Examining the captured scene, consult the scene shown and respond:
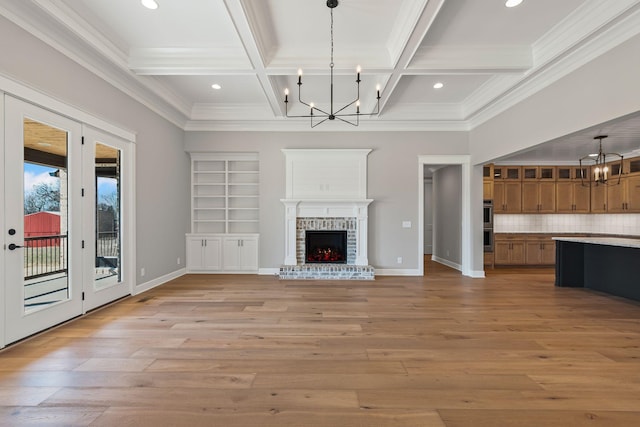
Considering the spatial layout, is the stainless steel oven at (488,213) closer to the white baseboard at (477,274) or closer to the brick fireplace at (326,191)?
the white baseboard at (477,274)

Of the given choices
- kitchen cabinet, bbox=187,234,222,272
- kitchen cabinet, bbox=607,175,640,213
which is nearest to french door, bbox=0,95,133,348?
kitchen cabinet, bbox=187,234,222,272

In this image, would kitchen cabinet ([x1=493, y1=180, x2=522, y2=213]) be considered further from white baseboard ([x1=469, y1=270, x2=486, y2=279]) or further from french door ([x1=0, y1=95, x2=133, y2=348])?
french door ([x1=0, y1=95, x2=133, y2=348])

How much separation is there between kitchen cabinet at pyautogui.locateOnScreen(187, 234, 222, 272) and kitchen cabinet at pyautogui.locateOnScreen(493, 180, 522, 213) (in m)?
6.68

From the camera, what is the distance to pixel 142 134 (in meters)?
4.77

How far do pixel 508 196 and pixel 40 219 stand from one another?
874 centimetres

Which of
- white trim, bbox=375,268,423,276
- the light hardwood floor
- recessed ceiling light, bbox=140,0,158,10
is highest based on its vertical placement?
recessed ceiling light, bbox=140,0,158,10

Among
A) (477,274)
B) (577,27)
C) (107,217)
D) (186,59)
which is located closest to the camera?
(577,27)

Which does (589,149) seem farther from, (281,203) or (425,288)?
(281,203)

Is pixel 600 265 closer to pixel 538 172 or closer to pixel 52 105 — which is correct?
pixel 538 172

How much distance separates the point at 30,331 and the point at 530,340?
4.90 m

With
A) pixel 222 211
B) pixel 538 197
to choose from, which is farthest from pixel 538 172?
pixel 222 211

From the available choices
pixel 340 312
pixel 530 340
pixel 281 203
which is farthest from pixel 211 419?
pixel 281 203

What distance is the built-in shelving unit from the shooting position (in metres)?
6.51

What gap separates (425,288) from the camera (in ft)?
16.7
